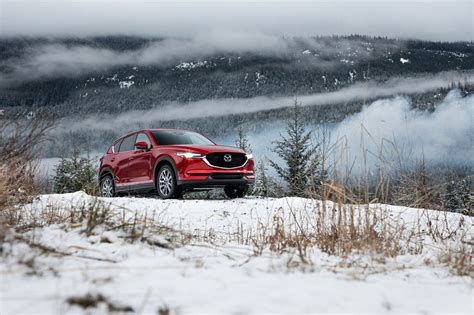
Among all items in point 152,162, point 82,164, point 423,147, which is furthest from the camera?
point 82,164

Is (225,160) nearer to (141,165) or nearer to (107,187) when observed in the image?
(141,165)

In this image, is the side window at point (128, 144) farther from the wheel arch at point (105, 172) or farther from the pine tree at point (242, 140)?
the pine tree at point (242, 140)

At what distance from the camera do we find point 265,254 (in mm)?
4176

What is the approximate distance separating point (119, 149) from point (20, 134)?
25.6ft

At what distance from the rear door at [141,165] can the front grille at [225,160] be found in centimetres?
170

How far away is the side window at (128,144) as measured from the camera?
1394 centimetres

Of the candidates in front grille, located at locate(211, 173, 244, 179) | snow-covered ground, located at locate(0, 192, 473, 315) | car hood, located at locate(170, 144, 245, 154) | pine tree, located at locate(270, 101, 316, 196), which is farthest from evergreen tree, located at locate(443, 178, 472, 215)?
pine tree, located at locate(270, 101, 316, 196)

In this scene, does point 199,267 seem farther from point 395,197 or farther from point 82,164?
point 82,164

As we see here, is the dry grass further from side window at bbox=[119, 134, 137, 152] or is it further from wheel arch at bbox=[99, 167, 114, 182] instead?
wheel arch at bbox=[99, 167, 114, 182]

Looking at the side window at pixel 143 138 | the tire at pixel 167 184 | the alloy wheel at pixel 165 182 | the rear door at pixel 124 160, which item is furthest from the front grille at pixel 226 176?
the rear door at pixel 124 160

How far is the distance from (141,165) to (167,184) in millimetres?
1114

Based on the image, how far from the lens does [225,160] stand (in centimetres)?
1209

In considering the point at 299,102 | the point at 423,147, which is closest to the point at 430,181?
the point at 423,147

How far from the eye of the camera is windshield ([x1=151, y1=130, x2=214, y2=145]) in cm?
1309
